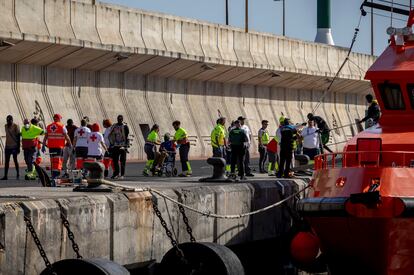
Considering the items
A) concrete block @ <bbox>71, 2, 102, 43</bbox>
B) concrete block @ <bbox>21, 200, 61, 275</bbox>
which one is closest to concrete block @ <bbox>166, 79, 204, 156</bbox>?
concrete block @ <bbox>71, 2, 102, 43</bbox>

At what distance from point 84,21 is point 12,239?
33260mm

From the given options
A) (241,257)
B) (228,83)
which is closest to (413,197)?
(241,257)

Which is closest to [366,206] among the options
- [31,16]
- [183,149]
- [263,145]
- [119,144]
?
[119,144]

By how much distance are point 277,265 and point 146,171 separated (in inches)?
448

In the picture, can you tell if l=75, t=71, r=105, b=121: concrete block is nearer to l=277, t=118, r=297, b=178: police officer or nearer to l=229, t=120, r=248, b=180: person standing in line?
l=229, t=120, r=248, b=180: person standing in line

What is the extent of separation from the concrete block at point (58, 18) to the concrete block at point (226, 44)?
1219cm

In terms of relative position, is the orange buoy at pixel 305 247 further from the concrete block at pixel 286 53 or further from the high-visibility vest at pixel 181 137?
the concrete block at pixel 286 53

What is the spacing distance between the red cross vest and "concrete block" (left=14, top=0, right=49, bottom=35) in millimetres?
14162

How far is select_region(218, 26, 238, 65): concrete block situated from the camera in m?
57.0

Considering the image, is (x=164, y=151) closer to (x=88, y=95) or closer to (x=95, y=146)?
(x=95, y=146)

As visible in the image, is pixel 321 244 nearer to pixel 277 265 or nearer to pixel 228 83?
pixel 277 265

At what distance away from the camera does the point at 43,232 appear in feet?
48.3

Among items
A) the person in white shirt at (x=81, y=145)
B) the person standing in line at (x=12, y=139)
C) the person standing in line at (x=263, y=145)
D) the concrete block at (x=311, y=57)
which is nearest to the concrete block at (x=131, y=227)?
the person in white shirt at (x=81, y=145)

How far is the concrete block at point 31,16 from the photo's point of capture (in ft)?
142
